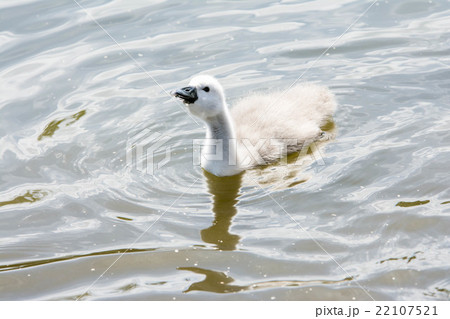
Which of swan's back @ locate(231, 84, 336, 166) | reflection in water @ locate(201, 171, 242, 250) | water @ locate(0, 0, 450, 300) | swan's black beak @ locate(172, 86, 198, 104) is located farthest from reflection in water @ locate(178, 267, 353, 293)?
swan's back @ locate(231, 84, 336, 166)

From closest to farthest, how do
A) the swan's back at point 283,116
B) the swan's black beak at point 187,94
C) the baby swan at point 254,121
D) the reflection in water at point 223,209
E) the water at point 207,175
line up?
the water at point 207,175 < the reflection in water at point 223,209 < the swan's black beak at point 187,94 < the baby swan at point 254,121 < the swan's back at point 283,116

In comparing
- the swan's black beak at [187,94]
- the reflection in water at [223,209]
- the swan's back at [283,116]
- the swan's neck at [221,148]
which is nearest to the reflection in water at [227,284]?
the reflection in water at [223,209]

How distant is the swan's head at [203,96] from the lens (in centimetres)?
539

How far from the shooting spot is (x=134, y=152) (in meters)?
6.13

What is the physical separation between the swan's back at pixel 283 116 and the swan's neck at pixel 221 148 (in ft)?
1.00

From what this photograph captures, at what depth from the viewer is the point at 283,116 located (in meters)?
6.20

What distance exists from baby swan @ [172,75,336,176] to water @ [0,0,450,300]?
18 centimetres

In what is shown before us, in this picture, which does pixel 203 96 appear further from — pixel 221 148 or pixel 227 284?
pixel 227 284

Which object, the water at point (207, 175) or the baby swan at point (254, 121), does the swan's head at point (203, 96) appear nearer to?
the baby swan at point (254, 121)

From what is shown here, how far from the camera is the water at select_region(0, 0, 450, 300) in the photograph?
4.26 metres

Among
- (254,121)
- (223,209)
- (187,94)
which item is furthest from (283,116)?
(223,209)

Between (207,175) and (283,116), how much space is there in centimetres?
105

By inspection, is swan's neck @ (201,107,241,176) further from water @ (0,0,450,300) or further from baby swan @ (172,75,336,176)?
A: water @ (0,0,450,300)
